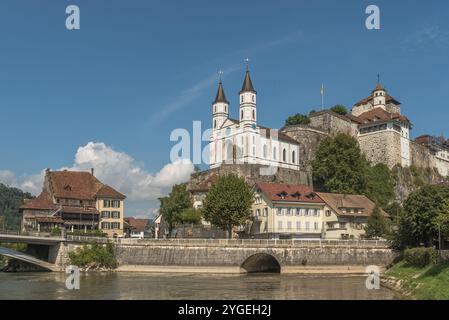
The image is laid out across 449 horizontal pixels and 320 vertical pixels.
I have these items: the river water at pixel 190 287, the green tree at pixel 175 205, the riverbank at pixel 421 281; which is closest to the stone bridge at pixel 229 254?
the river water at pixel 190 287

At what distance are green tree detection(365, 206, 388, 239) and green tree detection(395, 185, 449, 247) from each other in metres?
13.8

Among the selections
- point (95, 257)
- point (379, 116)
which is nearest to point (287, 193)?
point (95, 257)

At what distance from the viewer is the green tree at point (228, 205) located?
277 feet

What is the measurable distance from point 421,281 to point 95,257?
43562 millimetres

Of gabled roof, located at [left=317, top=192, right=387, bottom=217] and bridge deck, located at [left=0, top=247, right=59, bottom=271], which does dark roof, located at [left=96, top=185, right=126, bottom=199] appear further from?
gabled roof, located at [left=317, top=192, right=387, bottom=217]

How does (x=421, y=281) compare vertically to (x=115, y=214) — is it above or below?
below

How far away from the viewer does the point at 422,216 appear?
228ft

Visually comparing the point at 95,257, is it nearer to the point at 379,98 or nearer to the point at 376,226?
the point at 376,226

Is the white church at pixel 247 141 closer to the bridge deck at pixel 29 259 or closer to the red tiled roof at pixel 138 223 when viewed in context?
the red tiled roof at pixel 138 223

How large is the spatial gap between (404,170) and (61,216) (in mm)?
76355

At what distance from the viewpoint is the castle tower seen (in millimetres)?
149250

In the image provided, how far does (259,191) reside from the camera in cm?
9344

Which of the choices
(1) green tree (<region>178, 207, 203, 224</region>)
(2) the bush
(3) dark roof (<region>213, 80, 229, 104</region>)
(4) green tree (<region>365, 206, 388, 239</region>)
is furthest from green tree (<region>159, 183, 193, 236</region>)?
(2) the bush
